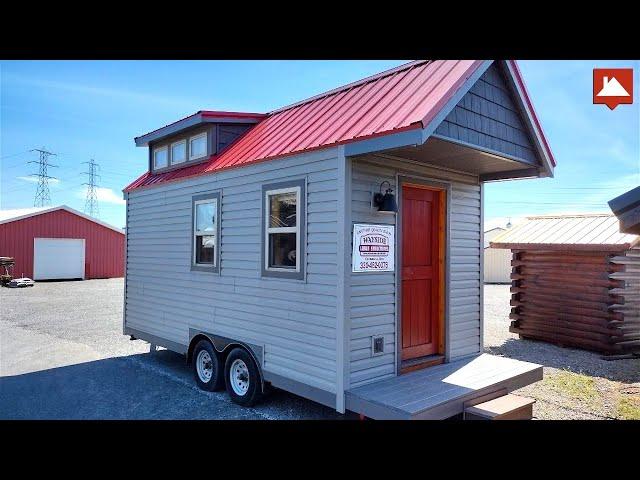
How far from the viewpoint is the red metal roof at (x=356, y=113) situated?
4449 mm

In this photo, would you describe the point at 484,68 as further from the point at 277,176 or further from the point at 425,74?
the point at 277,176

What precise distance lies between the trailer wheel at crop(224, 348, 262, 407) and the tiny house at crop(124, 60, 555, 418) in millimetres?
26

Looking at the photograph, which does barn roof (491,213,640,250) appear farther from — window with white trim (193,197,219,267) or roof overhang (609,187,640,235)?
window with white trim (193,197,219,267)

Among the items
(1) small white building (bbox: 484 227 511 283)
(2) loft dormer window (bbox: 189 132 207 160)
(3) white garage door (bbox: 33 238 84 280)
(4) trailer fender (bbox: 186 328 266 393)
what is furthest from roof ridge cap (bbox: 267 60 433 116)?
(3) white garage door (bbox: 33 238 84 280)

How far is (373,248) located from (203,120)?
3.81 m

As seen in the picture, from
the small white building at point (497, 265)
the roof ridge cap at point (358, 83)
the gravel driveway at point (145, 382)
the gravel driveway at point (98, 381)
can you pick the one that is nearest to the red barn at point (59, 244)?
the gravel driveway at point (98, 381)

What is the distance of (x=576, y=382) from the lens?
272 inches

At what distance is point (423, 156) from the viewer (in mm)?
5430

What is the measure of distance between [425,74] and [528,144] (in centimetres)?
182

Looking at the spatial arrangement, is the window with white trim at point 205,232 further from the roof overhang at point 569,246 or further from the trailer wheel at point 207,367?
the roof overhang at point 569,246

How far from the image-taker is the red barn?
2368 cm

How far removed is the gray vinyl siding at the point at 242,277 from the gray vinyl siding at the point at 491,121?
140 cm

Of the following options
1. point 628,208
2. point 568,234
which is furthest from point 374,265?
point 568,234
